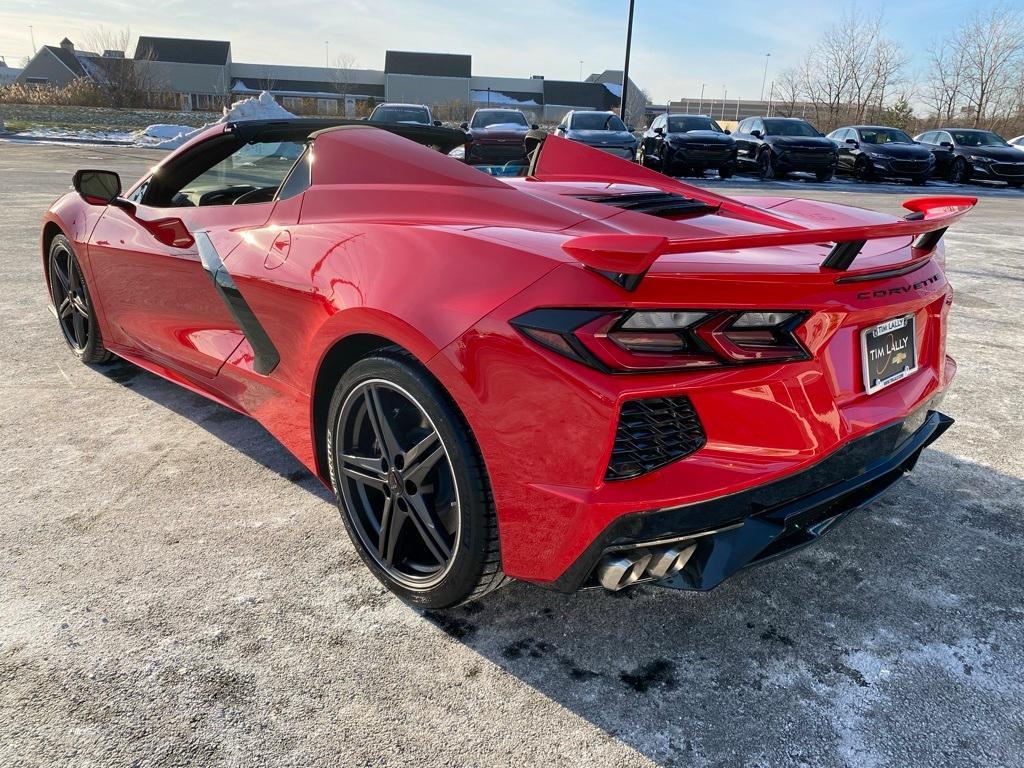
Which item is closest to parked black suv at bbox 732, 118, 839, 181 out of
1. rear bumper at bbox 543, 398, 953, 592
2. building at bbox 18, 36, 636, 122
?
rear bumper at bbox 543, 398, 953, 592

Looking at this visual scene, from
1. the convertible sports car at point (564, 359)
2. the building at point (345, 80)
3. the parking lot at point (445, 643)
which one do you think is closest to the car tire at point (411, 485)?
the convertible sports car at point (564, 359)

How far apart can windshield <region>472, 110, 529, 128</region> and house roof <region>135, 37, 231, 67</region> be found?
55120mm

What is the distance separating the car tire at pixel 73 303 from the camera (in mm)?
3926

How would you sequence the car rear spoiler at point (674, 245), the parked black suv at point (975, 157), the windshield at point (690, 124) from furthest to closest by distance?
1. the parked black suv at point (975, 157)
2. the windshield at point (690, 124)
3. the car rear spoiler at point (674, 245)

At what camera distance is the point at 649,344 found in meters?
1.62

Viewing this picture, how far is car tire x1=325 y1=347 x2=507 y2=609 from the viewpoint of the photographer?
1879 millimetres

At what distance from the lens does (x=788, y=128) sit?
1916 centimetres

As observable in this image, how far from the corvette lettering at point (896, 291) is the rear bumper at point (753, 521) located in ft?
1.13

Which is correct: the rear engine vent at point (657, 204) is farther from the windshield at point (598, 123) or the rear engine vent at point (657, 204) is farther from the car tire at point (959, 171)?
the car tire at point (959, 171)

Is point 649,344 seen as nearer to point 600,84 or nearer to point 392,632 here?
point 392,632

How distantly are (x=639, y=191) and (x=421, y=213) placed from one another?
104 cm

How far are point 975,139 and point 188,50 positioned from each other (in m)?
62.6

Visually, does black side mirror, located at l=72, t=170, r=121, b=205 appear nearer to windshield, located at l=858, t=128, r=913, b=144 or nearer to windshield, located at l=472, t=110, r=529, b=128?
windshield, located at l=472, t=110, r=529, b=128

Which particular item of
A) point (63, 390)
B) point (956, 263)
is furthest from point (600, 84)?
point (63, 390)
